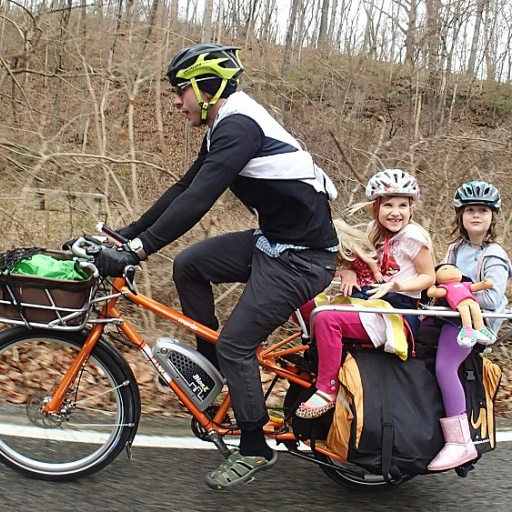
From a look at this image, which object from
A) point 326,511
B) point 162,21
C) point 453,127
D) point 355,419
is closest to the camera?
point 355,419

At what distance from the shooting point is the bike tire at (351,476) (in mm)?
3266

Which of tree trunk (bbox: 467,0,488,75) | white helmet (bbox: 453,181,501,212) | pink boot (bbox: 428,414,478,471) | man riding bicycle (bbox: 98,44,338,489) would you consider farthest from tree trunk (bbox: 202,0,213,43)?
pink boot (bbox: 428,414,478,471)

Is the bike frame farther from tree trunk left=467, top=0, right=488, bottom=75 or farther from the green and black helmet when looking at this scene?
tree trunk left=467, top=0, right=488, bottom=75

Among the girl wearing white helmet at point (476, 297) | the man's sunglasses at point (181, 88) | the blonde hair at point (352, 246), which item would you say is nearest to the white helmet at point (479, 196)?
the girl wearing white helmet at point (476, 297)

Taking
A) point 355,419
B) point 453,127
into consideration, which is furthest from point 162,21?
point 355,419

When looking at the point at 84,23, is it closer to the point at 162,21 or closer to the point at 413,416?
the point at 162,21

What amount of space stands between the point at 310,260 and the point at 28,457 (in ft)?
5.84

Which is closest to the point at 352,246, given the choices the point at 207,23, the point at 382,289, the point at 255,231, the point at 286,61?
the point at 382,289

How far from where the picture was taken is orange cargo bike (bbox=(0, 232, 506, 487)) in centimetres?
312

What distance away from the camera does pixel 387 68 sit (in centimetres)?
1006

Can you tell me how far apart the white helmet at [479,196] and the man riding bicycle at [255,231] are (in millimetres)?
885

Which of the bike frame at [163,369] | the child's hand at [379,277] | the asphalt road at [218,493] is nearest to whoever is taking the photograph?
the asphalt road at [218,493]

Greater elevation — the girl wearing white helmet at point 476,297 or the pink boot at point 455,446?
the girl wearing white helmet at point 476,297

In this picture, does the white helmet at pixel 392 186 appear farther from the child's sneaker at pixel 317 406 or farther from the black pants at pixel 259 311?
the child's sneaker at pixel 317 406
